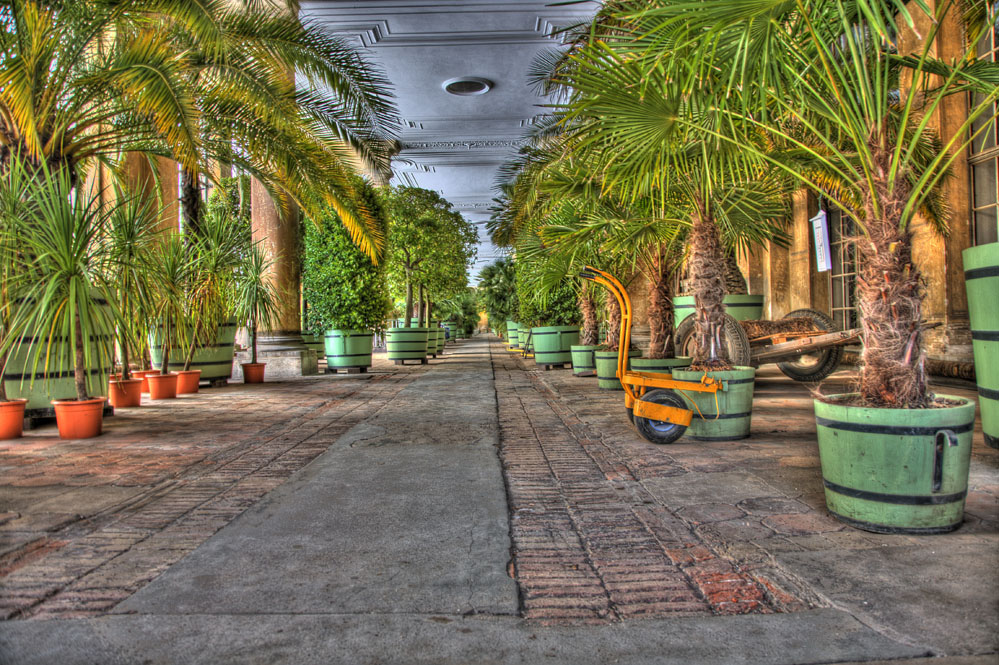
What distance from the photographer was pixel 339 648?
1.58 metres

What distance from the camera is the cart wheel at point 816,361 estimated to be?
748 cm

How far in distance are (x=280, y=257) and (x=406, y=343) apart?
439cm

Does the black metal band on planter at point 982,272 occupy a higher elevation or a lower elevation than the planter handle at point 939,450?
higher

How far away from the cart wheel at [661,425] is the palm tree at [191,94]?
400 centimetres

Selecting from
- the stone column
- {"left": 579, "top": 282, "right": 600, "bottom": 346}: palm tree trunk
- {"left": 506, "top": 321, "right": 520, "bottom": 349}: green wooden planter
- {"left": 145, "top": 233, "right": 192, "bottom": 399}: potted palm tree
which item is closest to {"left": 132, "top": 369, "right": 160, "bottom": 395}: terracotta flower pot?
{"left": 145, "top": 233, "right": 192, "bottom": 399}: potted palm tree

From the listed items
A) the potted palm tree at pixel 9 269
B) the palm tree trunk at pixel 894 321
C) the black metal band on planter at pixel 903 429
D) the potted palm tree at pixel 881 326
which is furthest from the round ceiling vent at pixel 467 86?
the black metal band on planter at pixel 903 429

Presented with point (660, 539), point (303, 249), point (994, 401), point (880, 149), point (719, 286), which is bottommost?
point (660, 539)

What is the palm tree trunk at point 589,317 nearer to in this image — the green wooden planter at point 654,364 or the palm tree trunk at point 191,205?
the green wooden planter at point 654,364

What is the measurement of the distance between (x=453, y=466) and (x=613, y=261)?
186 inches

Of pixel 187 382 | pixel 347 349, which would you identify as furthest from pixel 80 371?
pixel 347 349

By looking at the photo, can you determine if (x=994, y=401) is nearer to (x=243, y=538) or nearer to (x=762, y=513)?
(x=762, y=513)

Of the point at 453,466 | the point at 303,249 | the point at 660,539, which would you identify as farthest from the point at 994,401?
the point at 303,249

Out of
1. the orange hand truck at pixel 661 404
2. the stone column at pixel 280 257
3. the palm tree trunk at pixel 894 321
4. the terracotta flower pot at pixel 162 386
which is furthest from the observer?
the stone column at pixel 280 257

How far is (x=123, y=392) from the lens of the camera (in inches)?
252
